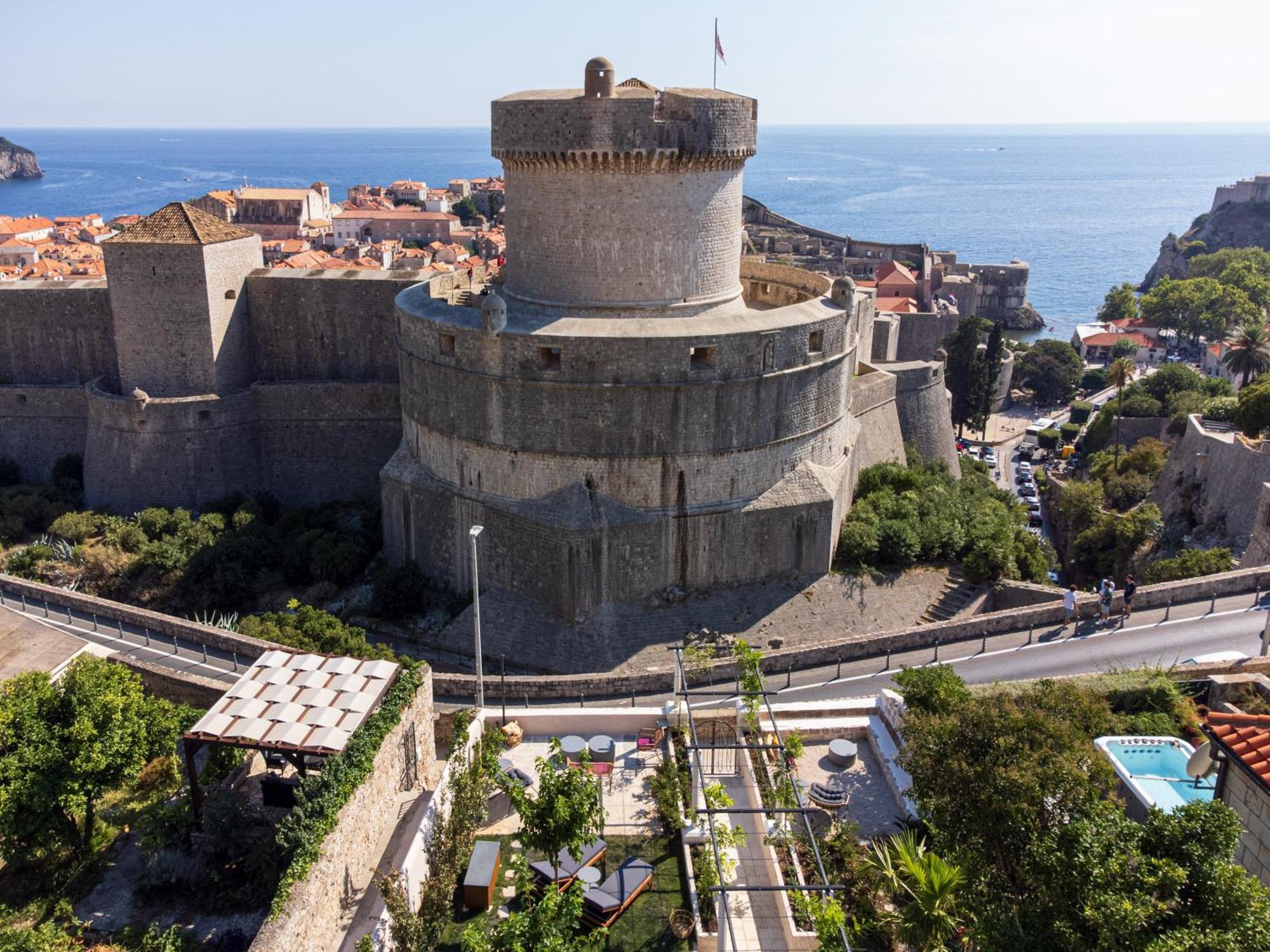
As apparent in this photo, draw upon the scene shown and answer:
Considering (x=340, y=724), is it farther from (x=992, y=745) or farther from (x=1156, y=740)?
(x=1156, y=740)

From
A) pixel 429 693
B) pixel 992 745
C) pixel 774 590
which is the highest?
pixel 992 745

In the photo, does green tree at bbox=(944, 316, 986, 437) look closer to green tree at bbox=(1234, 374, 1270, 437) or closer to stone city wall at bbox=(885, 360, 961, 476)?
stone city wall at bbox=(885, 360, 961, 476)

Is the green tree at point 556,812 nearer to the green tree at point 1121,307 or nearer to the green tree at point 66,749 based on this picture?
the green tree at point 66,749

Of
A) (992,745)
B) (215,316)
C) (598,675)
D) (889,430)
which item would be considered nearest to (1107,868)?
(992,745)

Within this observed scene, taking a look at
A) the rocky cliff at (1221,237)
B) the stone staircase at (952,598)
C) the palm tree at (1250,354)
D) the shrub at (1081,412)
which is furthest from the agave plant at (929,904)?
the rocky cliff at (1221,237)

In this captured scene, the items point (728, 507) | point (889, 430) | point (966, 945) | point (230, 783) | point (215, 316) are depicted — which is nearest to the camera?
point (966, 945)

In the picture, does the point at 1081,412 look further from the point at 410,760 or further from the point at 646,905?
the point at 646,905

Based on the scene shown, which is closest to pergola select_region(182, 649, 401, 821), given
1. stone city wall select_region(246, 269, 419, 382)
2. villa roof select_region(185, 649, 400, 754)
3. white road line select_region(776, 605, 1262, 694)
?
Result: villa roof select_region(185, 649, 400, 754)
